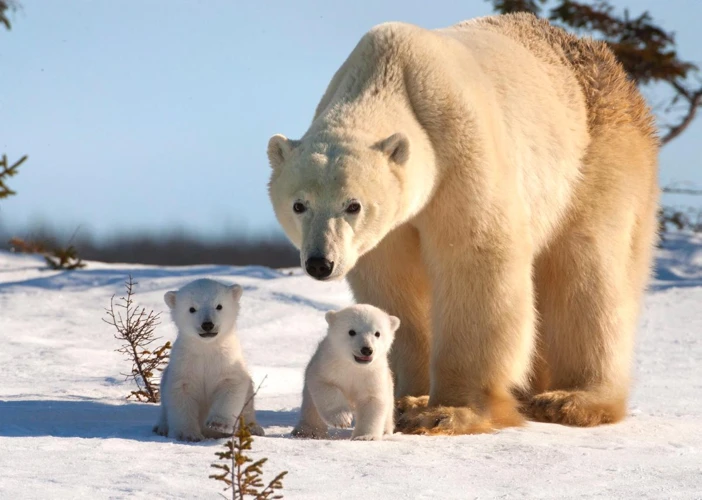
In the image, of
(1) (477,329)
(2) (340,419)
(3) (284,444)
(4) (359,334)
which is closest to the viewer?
(3) (284,444)

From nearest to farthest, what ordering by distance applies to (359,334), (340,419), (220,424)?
(220,424) < (340,419) < (359,334)

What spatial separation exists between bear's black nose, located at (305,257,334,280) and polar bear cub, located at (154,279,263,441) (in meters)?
0.43

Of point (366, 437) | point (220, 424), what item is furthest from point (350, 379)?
point (220, 424)

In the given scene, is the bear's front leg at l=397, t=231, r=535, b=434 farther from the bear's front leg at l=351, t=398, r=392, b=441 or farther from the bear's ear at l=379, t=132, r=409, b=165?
the bear's ear at l=379, t=132, r=409, b=165

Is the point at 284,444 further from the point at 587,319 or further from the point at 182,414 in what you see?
the point at 587,319

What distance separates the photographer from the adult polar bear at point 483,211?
477cm

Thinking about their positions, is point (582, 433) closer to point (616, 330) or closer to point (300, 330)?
point (616, 330)

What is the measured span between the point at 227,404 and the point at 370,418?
2.13 ft

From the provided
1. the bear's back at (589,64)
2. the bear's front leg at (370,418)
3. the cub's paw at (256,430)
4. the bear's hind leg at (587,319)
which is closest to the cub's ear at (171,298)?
the cub's paw at (256,430)

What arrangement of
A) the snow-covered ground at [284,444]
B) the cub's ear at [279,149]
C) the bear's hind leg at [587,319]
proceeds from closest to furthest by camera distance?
the snow-covered ground at [284,444], the cub's ear at [279,149], the bear's hind leg at [587,319]

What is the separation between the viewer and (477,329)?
5.28 m

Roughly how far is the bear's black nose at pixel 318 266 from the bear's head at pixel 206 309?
0.42 meters

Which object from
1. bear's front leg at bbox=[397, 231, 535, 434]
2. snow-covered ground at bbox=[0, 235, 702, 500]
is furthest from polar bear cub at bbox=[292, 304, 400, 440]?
bear's front leg at bbox=[397, 231, 535, 434]

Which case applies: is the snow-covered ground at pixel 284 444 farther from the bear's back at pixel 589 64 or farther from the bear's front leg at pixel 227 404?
the bear's back at pixel 589 64
